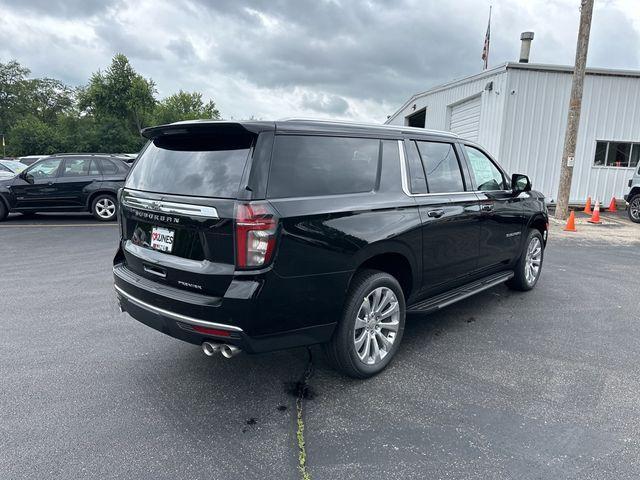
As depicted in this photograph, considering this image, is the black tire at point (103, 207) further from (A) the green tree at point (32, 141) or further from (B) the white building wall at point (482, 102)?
(A) the green tree at point (32, 141)

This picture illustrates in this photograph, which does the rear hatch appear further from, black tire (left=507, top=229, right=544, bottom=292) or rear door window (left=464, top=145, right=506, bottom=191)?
black tire (left=507, top=229, right=544, bottom=292)

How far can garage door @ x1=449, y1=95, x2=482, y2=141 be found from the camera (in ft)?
53.9

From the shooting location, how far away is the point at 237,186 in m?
2.72

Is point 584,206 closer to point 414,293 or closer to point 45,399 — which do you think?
point 414,293

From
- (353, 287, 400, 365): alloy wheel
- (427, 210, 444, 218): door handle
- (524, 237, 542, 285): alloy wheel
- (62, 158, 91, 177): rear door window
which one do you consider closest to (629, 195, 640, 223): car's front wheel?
(524, 237, 542, 285): alloy wheel

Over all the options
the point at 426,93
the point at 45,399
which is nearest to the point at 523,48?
the point at 426,93

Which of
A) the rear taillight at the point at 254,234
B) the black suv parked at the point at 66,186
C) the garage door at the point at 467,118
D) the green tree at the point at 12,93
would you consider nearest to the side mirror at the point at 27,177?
the black suv parked at the point at 66,186

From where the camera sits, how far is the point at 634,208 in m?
12.6

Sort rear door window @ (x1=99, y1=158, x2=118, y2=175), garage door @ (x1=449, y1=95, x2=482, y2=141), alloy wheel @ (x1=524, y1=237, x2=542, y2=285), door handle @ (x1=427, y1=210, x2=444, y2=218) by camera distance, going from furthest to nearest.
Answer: garage door @ (x1=449, y1=95, x2=482, y2=141), rear door window @ (x1=99, y1=158, x2=118, y2=175), alloy wheel @ (x1=524, y1=237, x2=542, y2=285), door handle @ (x1=427, y1=210, x2=444, y2=218)

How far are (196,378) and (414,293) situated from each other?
6.10ft

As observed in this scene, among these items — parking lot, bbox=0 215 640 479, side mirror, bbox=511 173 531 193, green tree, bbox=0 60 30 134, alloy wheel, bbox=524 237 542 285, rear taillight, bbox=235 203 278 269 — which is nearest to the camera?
parking lot, bbox=0 215 640 479

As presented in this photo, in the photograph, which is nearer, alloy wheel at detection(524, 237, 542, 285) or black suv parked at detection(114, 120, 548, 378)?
black suv parked at detection(114, 120, 548, 378)

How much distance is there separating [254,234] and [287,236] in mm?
202

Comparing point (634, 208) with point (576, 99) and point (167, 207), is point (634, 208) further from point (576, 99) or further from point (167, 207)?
point (167, 207)
